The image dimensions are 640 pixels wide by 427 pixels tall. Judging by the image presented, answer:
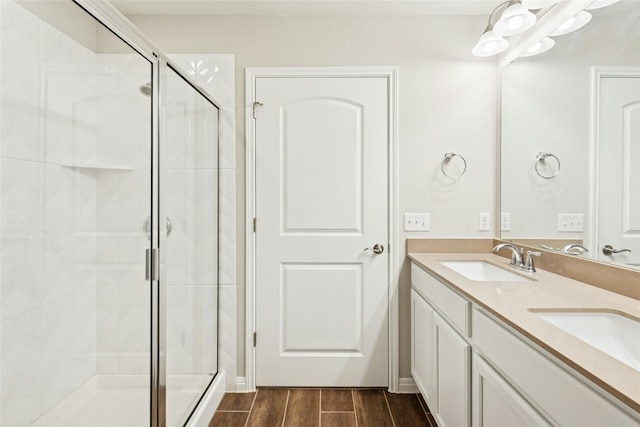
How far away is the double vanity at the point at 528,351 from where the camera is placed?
0.81 meters

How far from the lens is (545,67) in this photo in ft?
6.23

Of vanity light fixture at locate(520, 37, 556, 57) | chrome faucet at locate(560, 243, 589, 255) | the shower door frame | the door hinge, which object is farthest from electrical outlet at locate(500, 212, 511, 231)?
the shower door frame

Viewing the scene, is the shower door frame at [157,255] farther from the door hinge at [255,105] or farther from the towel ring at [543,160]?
the towel ring at [543,160]

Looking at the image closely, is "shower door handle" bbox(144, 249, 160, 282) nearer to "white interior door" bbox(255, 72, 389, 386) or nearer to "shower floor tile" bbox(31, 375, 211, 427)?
"shower floor tile" bbox(31, 375, 211, 427)

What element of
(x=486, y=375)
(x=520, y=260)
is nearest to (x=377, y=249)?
(x=520, y=260)

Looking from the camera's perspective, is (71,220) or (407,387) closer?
(71,220)

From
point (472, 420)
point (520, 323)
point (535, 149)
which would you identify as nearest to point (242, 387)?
point (472, 420)

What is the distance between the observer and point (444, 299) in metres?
1.73

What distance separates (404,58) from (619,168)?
1.41m

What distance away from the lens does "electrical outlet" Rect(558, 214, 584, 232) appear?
165cm

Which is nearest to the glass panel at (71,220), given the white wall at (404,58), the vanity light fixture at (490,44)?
the white wall at (404,58)

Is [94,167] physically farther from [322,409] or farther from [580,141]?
[580,141]

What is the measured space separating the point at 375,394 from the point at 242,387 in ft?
2.78

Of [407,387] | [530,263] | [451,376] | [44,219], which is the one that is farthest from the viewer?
[407,387]
